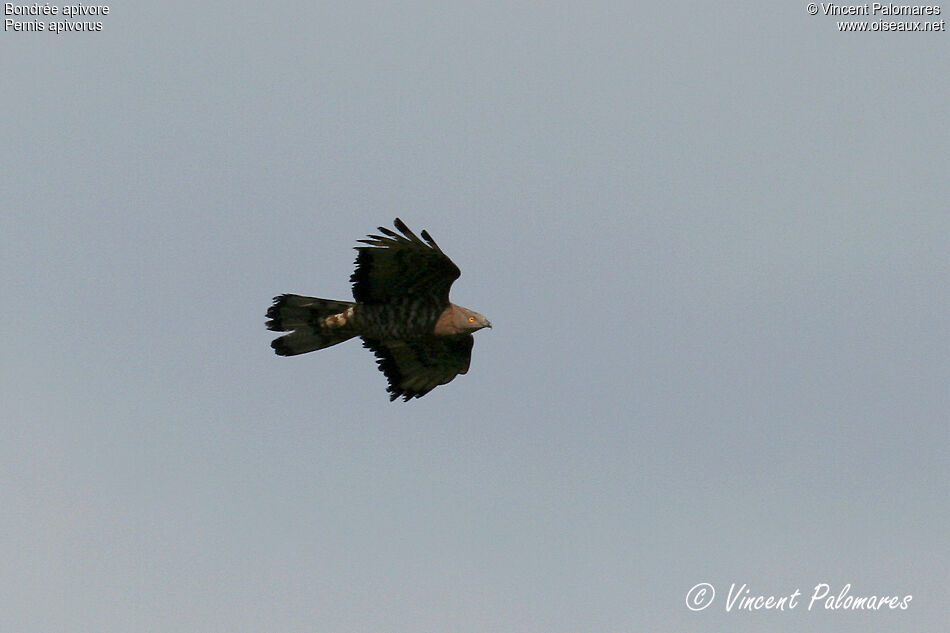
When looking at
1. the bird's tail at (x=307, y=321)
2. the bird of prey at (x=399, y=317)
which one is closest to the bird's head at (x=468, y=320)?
the bird of prey at (x=399, y=317)

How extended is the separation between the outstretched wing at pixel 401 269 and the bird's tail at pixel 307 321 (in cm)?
47

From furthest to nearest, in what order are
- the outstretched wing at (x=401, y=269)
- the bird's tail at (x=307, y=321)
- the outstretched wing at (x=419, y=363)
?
1. the outstretched wing at (x=419, y=363)
2. the bird's tail at (x=307, y=321)
3. the outstretched wing at (x=401, y=269)

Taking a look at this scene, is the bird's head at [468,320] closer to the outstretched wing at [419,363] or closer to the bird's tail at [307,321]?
the outstretched wing at [419,363]

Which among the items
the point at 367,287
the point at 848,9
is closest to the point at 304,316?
the point at 367,287

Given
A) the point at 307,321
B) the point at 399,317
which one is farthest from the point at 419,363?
the point at 307,321

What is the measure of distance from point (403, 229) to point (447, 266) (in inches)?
36.6

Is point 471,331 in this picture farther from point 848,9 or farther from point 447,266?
point 848,9

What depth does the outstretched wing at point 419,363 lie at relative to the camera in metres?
25.1

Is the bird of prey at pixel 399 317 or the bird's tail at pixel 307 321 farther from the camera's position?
the bird's tail at pixel 307 321

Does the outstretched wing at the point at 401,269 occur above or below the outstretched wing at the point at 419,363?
above

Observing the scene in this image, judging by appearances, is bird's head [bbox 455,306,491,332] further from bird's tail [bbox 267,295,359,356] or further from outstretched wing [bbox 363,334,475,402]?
bird's tail [bbox 267,295,359,356]

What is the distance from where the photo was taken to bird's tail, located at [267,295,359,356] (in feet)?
80.4

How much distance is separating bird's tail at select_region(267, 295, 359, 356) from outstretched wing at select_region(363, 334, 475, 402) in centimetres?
69

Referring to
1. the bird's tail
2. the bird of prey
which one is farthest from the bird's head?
the bird's tail
